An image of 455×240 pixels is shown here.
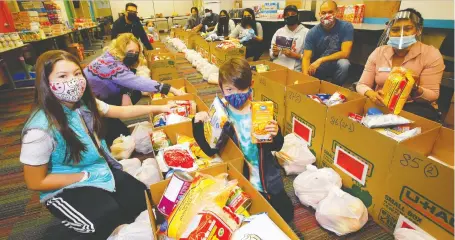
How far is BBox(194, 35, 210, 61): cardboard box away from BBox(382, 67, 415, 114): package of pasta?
363 cm

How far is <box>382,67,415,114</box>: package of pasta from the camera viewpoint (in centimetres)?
140

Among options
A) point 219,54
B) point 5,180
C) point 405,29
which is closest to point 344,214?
point 405,29

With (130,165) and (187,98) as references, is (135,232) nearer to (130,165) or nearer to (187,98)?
(130,165)

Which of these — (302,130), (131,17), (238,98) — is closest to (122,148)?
(238,98)

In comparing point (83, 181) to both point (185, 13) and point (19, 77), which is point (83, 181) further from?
point (185, 13)

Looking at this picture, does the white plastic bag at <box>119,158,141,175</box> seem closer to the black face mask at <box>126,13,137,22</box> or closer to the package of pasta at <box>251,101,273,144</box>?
the package of pasta at <box>251,101,273,144</box>

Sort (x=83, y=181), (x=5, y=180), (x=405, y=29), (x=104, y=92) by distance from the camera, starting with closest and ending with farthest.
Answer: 1. (x=83, y=181)
2. (x=405, y=29)
3. (x=5, y=180)
4. (x=104, y=92)

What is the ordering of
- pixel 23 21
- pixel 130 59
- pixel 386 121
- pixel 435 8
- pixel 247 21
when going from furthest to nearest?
pixel 23 21 → pixel 247 21 → pixel 435 8 → pixel 130 59 → pixel 386 121

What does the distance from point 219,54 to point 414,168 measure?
332 centimetres

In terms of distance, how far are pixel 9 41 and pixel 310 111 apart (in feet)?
15.8

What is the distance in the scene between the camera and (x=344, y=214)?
1.26m

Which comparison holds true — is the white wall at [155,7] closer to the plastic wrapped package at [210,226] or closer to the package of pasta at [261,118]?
the package of pasta at [261,118]

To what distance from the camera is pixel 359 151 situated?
1399 mm

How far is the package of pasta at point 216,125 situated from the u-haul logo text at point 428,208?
91cm
